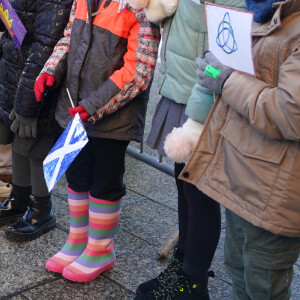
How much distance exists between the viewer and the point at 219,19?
2.22 meters

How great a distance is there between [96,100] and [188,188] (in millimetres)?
631

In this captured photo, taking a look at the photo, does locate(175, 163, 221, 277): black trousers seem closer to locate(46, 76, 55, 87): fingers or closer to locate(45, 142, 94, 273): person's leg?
locate(45, 142, 94, 273): person's leg

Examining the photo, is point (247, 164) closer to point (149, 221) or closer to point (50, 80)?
point (50, 80)

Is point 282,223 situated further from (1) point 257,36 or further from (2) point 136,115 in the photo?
(2) point 136,115

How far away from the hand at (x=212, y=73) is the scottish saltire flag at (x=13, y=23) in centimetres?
131

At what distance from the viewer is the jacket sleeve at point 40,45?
3225 mm

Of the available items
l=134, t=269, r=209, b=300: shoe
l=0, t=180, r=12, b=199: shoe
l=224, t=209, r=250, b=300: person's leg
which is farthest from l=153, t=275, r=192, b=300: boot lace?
l=0, t=180, r=12, b=199: shoe

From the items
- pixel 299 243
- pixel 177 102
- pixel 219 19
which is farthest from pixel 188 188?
pixel 219 19

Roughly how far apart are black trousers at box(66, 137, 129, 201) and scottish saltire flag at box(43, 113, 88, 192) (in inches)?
14.6

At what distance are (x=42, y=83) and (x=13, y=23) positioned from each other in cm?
47

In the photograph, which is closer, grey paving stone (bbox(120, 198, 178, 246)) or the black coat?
the black coat

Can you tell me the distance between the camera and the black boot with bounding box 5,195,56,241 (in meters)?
3.60

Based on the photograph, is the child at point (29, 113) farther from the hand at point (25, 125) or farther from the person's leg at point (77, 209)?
the person's leg at point (77, 209)

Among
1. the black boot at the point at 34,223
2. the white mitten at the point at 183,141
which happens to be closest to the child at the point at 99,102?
the black boot at the point at 34,223
